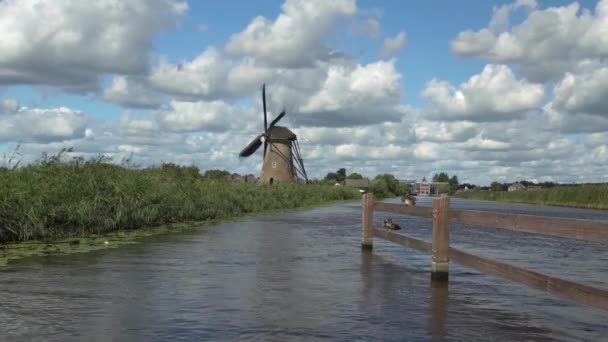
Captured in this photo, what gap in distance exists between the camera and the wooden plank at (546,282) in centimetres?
621

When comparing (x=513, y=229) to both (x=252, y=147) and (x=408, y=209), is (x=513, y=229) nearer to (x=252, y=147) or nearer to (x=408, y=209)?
(x=408, y=209)

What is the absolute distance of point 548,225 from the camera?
7.37 meters

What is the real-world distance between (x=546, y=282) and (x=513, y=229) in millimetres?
1311

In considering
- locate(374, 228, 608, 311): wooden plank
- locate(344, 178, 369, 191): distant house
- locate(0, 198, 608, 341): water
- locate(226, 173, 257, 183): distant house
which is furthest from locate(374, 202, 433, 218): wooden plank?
locate(344, 178, 369, 191): distant house

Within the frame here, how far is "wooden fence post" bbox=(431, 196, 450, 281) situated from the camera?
1038 cm

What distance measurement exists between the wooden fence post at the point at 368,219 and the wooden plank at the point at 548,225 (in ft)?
18.2

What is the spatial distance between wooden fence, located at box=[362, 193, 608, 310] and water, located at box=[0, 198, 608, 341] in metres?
0.52

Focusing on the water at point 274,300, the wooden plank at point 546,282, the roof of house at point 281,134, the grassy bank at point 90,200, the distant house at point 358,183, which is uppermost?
the roof of house at point 281,134

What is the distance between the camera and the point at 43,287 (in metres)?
9.74

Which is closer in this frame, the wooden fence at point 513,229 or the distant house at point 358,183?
the wooden fence at point 513,229

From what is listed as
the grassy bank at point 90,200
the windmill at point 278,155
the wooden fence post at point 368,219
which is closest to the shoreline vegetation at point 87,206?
the grassy bank at point 90,200

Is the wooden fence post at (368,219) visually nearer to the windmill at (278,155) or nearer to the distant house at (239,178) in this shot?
the distant house at (239,178)

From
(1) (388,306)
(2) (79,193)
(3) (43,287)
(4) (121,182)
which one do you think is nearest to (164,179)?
(4) (121,182)

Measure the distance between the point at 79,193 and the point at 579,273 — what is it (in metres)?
14.0
